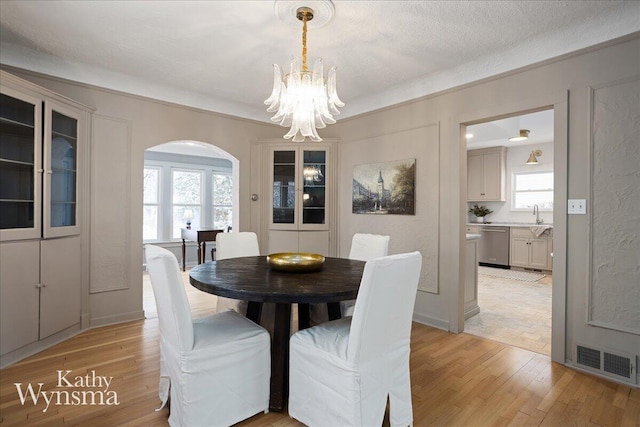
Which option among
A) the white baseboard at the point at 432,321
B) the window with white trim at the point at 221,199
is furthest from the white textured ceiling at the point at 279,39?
the window with white trim at the point at 221,199

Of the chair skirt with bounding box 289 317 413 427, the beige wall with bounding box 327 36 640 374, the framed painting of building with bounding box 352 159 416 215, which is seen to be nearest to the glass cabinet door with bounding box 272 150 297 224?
the framed painting of building with bounding box 352 159 416 215

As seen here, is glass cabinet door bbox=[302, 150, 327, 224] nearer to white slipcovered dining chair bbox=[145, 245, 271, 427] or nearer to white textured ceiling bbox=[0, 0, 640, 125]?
white textured ceiling bbox=[0, 0, 640, 125]

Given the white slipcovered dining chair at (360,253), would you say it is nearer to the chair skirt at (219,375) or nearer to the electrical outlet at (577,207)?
the chair skirt at (219,375)

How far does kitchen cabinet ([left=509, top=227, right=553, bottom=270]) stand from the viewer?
20.1ft

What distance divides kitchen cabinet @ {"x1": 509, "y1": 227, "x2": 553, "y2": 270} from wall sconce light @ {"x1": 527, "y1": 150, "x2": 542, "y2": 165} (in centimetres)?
131

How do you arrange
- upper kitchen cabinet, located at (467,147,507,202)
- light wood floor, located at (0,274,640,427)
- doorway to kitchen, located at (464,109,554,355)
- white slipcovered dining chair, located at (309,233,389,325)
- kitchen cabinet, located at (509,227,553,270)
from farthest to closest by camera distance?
upper kitchen cabinet, located at (467,147,507,202), kitchen cabinet, located at (509,227,553,270), doorway to kitchen, located at (464,109,554,355), white slipcovered dining chair, located at (309,233,389,325), light wood floor, located at (0,274,640,427)

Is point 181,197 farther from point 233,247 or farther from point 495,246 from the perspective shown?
point 495,246

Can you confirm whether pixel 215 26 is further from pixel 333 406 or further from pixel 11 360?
pixel 11 360

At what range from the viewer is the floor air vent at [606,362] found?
2.29 metres

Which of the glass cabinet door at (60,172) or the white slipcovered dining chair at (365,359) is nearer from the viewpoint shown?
the white slipcovered dining chair at (365,359)

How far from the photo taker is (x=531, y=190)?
22.9 feet

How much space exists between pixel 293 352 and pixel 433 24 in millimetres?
2391

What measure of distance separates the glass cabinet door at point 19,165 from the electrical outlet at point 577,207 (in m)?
4.09

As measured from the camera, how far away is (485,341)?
10.0 feet
